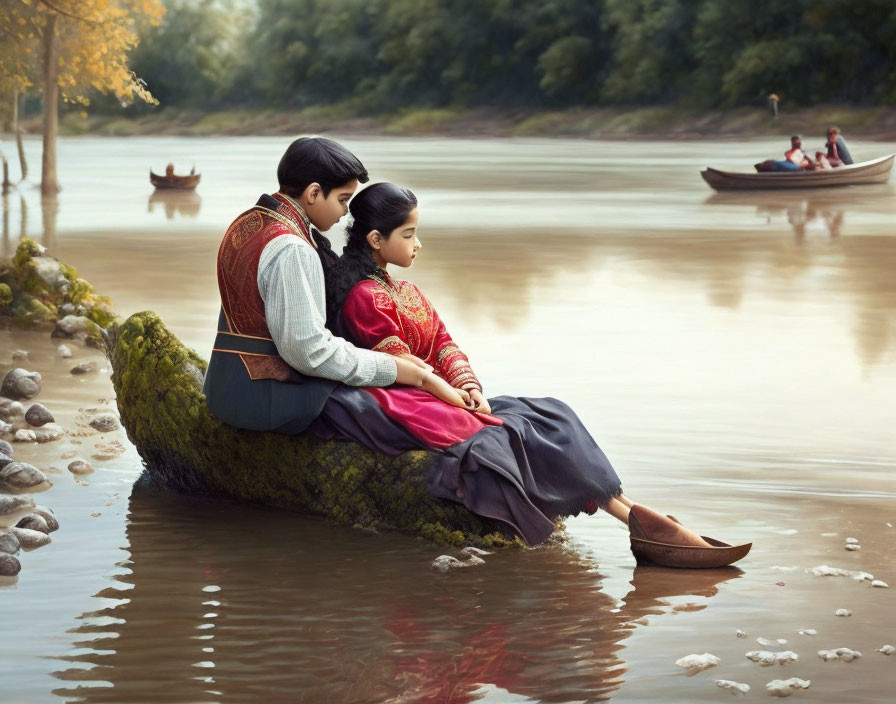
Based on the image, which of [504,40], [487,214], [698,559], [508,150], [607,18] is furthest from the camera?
[504,40]

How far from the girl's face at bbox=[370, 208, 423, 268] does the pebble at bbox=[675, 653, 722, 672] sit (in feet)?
6.15

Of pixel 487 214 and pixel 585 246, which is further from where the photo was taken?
pixel 487 214

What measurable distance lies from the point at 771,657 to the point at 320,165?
234 cm

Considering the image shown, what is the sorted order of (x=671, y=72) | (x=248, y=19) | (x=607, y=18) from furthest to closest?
(x=248, y=19) < (x=607, y=18) < (x=671, y=72)

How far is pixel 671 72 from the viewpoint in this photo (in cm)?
7100

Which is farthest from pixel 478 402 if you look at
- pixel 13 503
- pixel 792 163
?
pixel 792 163

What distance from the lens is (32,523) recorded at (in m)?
5.78

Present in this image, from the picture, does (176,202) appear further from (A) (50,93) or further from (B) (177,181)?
(B) (177,181)

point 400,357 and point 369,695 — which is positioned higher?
point 400,357

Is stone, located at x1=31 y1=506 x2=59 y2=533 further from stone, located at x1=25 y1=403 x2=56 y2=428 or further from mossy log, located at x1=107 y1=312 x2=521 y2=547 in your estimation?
stone, located at x1=25 y1=403 x2=56 y2=428

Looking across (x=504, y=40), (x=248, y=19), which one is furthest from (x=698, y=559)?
(x=248, y=19)

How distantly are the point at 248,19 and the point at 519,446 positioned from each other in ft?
393

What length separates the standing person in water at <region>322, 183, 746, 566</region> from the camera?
212 inches

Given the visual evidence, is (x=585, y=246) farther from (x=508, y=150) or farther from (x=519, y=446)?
(x=508, y=150)
